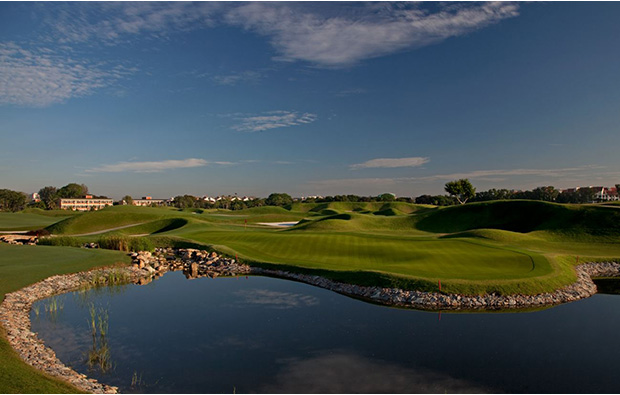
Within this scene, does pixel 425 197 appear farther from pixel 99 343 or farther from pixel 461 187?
pixel 99 343

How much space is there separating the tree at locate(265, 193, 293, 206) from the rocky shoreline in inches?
5323

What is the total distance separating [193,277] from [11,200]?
152782mm

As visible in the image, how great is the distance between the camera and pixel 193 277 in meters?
27.3

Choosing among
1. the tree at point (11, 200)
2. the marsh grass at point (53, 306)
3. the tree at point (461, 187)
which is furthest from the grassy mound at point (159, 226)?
the tree at point (11, 200)

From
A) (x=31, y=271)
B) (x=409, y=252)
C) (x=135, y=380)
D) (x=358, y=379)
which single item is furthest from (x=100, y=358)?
(x=409, y=252)

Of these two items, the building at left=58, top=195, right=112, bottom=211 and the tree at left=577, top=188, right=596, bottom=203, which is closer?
the tree at left=577, top=188, right=596, bottom=203

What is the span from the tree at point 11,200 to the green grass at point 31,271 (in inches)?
5254

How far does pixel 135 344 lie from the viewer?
13.6m

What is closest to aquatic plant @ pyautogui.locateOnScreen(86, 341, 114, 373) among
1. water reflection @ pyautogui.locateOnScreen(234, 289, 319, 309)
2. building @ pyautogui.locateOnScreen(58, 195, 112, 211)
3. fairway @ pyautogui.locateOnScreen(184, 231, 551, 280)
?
water reflection @ pyautogui.locateOnScreen(234, 289, 319, 309)

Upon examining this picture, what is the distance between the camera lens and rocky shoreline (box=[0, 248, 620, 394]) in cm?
1198

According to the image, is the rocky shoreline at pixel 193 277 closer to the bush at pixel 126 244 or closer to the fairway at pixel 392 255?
the fairway at pixel 392 255

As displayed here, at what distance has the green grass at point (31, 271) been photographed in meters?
8.57

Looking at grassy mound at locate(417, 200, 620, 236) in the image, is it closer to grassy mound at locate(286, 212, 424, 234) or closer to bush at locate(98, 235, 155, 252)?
grassy mound at locate(286, 212, 424, 234)

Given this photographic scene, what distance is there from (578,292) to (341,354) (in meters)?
18.2
